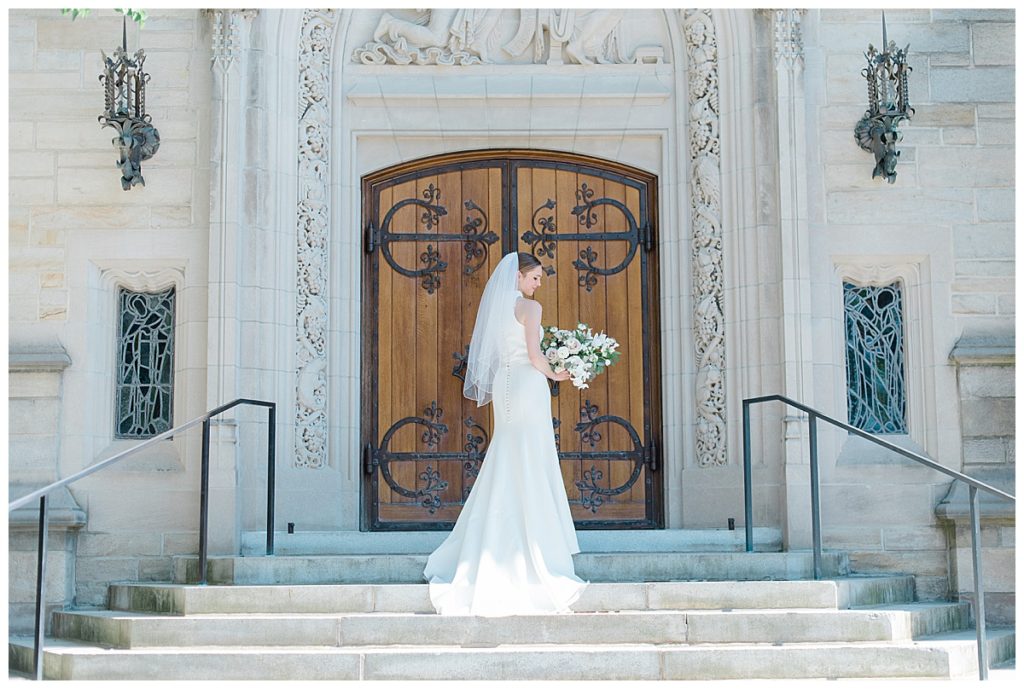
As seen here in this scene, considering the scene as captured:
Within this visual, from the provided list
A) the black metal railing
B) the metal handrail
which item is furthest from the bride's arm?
the black metal railing

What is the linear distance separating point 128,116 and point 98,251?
0.90 metres

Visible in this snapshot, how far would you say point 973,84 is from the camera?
31.0ft

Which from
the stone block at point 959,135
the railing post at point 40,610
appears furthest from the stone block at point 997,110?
the railing post at point 40,610

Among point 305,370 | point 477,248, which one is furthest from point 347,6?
point 305,370

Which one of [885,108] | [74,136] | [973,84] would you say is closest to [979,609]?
[885,108]

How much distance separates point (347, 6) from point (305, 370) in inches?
98.8

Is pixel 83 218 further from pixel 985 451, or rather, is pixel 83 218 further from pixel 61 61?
pixel 985 451

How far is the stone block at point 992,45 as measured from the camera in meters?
9.47

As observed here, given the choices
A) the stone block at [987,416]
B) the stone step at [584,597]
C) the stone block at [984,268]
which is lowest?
the stone step at [584,597]

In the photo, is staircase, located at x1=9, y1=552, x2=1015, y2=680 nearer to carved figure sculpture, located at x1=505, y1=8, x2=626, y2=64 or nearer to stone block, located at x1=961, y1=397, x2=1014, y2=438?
stone block, located at x1=961, y1=397, x2=1014, y2=438

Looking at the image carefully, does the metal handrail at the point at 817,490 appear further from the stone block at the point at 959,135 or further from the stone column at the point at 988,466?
the stone block at the point at 959,135

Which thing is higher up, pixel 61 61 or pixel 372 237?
pixel 61 61

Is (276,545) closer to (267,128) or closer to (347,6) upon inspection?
(267,128)

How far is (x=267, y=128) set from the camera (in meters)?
9.40
